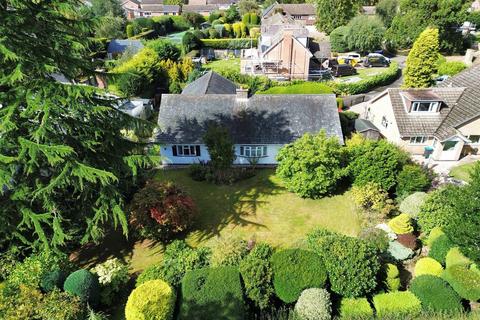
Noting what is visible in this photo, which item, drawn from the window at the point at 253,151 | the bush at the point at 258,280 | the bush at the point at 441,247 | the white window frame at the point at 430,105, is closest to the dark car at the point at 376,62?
the white window frame at the point at 430,105

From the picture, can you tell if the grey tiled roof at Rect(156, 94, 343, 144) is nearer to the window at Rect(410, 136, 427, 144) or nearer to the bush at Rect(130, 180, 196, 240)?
the window at Rect(410, 136, 427, 144)

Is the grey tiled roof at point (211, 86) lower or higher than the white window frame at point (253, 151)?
higher

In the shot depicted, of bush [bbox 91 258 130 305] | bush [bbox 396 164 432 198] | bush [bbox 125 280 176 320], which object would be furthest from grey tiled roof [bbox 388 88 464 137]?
bush [bbox 91 258 130 305]

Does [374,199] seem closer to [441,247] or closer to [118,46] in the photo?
[441,247]

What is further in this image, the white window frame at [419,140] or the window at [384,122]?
the window at [384,122]

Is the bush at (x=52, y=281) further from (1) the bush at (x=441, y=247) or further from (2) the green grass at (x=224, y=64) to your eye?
(2) the green grass at (x=224, y=64)

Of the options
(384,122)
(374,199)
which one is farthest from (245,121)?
(384,122)

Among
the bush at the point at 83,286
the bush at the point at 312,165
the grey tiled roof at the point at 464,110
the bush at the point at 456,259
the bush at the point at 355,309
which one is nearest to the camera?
the bush at the point at 355,309

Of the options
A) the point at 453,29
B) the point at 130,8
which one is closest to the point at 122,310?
the point at 453,29
